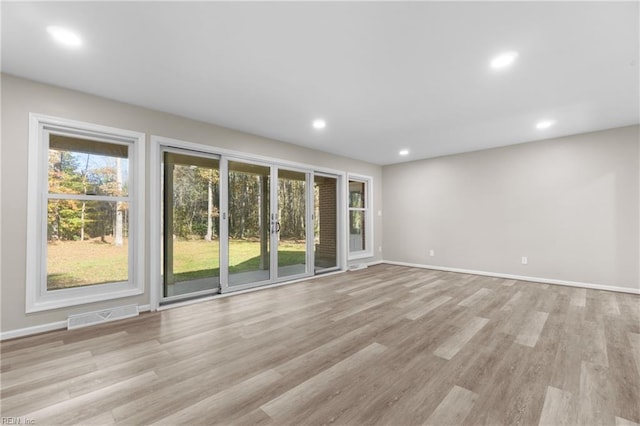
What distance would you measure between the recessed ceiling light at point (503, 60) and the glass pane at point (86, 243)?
4.42m

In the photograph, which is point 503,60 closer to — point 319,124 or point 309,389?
point 319,124

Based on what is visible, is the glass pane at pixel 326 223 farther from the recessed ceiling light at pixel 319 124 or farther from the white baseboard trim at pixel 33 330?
the white baseboard trim at pixel 33 330

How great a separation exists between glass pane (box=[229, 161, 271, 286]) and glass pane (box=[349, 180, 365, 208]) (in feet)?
8.27

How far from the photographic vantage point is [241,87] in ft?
10.0

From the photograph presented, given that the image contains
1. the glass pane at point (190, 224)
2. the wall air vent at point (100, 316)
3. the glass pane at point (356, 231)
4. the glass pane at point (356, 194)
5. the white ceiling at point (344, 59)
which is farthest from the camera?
the glass pane at point (356, 194)

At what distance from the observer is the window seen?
21.9ft

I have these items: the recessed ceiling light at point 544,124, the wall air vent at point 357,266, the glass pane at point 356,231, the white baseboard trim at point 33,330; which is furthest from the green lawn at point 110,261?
the recessed ceiling light at point 544,124

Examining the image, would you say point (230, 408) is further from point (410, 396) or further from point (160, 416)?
point (410, 396)

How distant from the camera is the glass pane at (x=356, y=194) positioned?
22.2ft

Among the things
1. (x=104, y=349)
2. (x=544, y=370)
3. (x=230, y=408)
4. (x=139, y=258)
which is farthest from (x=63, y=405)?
(x=544, y=370)

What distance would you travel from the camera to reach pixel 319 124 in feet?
13.9

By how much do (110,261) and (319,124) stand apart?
3.38 m

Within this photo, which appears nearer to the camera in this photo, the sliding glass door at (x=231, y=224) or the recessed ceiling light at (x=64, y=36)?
the recessed ceiling light at (x=64, y=36)

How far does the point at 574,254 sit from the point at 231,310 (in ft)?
18.5
